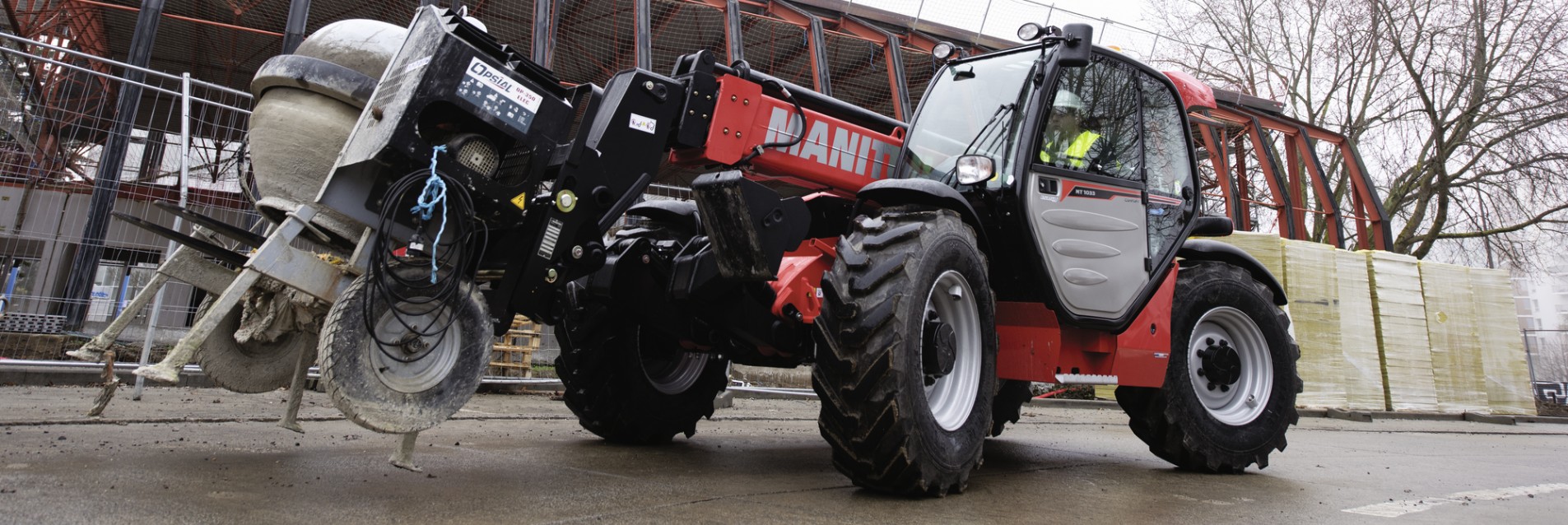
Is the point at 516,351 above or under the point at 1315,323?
under

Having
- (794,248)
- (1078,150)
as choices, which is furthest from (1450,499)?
(794,248)

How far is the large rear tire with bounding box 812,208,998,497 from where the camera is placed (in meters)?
3.35

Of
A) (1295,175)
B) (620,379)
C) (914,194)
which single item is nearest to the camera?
(914,194)

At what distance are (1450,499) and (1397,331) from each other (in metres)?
11.1

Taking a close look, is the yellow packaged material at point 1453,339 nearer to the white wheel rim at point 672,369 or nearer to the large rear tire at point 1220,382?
the large rear tire at point 1220,382

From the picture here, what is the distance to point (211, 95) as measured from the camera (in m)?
6.71

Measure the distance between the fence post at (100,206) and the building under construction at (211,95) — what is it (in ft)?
0.05

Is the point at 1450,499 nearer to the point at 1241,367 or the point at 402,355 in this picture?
the point at 1241,367

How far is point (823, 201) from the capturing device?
14.3 feet

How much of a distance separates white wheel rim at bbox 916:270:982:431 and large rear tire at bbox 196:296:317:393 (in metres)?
2.43

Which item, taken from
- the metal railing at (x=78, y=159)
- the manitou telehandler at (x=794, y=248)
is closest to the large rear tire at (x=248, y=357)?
the manitou telehandler at (x=794, y=248)

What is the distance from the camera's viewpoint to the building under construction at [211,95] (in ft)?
22.1

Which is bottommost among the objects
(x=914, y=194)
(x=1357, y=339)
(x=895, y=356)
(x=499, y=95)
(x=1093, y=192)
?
(x=895, y=356)

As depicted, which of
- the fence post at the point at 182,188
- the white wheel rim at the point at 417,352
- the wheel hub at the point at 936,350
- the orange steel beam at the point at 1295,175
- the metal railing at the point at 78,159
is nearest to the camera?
the white wheel rim at the point at 417,352
